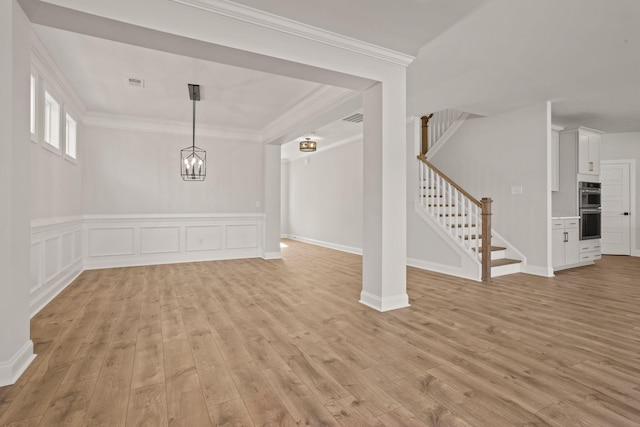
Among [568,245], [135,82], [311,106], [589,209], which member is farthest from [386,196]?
[589,209]

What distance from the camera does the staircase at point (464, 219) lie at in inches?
192

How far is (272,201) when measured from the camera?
23.3 feet

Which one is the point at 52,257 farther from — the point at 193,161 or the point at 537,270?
the point at 537,270

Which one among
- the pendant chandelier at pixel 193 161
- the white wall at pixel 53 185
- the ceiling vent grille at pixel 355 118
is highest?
the ceiling vent grille at pixel 355 118

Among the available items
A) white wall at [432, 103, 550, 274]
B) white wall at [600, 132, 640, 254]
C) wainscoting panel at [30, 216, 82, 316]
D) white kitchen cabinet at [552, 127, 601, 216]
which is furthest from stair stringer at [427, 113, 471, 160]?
wainscoting panel at [30, 216, 82, 316]

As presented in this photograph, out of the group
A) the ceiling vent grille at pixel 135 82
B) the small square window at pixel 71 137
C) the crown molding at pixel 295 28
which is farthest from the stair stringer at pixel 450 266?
the small square window at pixel 71 137

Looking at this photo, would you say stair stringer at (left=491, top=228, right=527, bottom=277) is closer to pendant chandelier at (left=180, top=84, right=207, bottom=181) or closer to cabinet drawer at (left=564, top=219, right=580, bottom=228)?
cabinet drawer at (left=564, top=219, right=580, bottom=228)

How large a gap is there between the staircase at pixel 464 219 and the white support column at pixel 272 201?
2.98 meters

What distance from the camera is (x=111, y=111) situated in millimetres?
5621

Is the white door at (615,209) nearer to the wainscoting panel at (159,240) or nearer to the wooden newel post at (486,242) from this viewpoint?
the wooden newel post at (486,242)

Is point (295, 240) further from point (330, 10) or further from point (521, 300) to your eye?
point (330, 10)

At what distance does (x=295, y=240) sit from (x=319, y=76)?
7.71 metres

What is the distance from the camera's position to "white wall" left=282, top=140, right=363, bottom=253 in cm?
768

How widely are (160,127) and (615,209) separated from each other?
10.1 m
